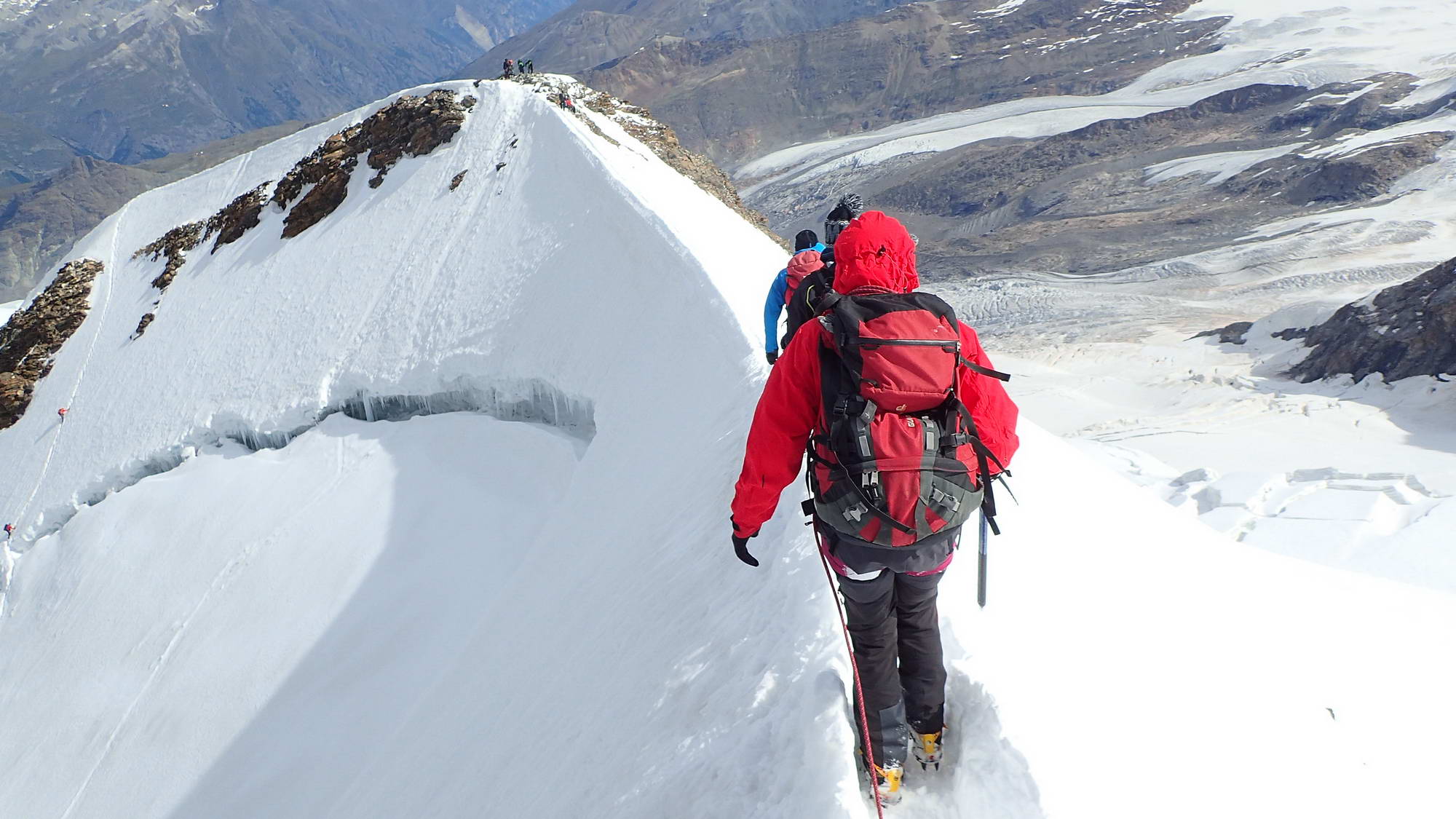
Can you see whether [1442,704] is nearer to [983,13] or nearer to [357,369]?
[357,369]

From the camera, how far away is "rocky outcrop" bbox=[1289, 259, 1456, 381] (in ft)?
76.9

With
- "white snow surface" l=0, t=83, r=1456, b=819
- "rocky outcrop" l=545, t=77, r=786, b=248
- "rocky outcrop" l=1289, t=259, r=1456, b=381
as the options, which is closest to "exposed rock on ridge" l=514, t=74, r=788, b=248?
"rocky outcrop" l=545, t=77, r=786, b=248

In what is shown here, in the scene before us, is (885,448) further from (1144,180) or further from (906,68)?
(906,68)

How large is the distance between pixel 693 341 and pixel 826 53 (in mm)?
145197

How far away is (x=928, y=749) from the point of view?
3346 millimetres

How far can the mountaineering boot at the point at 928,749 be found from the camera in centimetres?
334

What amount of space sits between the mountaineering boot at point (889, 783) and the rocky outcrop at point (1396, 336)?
28.5 meters

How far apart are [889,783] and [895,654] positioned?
0.54 m

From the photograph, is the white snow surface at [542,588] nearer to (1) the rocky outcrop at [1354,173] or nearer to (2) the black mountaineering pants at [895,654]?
(2) the black mountaineering pants at [895,654]

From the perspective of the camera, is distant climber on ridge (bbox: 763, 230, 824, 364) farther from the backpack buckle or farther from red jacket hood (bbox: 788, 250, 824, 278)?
the backpack buckle

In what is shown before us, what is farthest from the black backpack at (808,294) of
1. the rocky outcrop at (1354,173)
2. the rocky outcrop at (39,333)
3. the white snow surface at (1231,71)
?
the white snow surface at (1231,71)

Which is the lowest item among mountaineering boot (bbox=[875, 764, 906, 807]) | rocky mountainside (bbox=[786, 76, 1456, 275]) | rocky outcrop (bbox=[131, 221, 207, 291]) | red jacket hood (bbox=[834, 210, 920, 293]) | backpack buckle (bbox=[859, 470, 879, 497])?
rocky mountainside (bbox=[786, 76, 1456, 275])

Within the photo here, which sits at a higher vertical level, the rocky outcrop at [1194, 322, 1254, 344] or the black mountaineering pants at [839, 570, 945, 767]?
the black mountaineering pants at [839, 570, 945, 767]

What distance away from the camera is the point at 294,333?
17.8m
